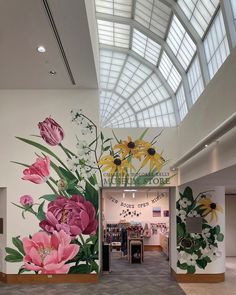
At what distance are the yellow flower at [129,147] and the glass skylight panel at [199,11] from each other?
423 cm

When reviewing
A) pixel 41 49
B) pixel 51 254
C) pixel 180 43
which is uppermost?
pixel 180 43

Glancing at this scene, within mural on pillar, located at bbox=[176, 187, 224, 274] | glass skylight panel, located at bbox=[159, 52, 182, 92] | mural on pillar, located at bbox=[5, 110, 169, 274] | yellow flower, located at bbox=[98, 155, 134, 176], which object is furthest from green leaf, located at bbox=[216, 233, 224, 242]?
glass skylight panel, located at bbox=[159, 52, 182, 92]

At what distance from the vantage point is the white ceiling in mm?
7934

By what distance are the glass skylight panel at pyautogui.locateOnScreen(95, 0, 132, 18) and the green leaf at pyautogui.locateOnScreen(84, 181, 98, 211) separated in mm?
5551

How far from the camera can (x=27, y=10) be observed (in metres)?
7.97

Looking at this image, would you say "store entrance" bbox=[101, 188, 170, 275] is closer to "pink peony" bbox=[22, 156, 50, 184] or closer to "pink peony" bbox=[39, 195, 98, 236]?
"pink peony" bbox=[39, 195, 98, 236]

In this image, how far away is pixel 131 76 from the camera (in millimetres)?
18266

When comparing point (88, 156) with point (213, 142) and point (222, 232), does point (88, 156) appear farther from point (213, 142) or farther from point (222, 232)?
point (213, 142)

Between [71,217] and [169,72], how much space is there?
237 inches

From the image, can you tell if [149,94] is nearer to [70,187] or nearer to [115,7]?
[115,7]

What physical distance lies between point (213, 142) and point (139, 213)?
48.8 feet

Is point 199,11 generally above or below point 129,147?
above

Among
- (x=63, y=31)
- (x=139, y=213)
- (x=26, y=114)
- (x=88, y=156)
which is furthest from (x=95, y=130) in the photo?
(x=139, y=213)

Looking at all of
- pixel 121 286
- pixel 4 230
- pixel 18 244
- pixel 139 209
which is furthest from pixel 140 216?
pixel 4 230
